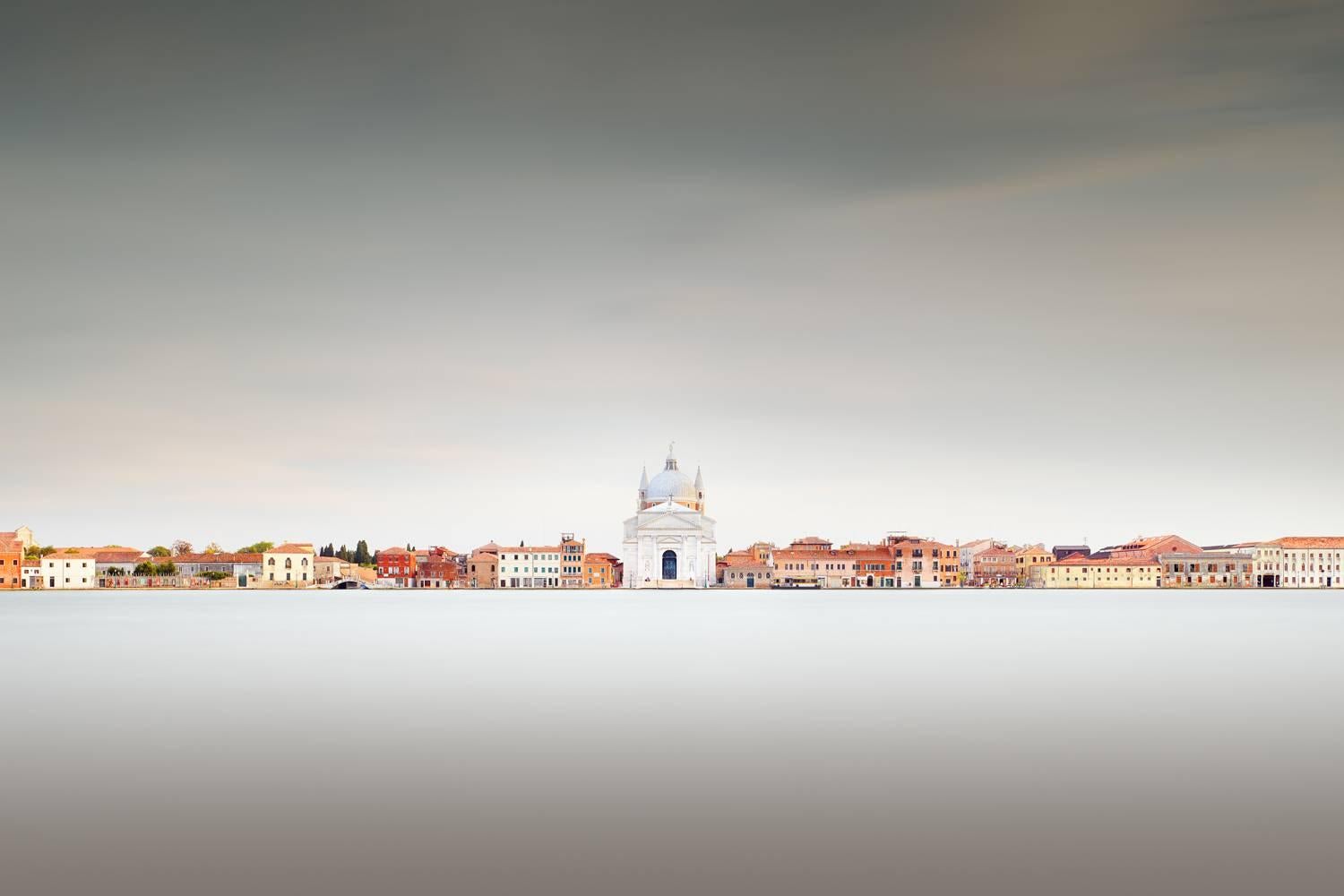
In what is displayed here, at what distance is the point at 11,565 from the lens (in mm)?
99562

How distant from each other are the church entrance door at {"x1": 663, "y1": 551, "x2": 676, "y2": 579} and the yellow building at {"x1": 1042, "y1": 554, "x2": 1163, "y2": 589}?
35.9 m

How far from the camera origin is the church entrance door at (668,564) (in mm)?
109875

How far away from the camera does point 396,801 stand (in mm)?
9305

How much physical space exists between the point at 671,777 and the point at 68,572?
341 feet

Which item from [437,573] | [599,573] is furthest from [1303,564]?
[437,573]

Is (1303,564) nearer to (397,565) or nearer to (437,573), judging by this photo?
(437,573)

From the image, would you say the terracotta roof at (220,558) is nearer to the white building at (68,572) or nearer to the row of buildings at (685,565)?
the row of buildings at (685,565)

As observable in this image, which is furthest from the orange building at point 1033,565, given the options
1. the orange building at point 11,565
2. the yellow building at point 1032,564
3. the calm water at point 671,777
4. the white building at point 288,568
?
the calm water at point 671,777

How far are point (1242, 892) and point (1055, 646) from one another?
2108 cm

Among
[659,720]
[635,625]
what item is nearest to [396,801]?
[659,720]

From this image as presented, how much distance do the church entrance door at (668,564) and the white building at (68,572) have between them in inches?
1754

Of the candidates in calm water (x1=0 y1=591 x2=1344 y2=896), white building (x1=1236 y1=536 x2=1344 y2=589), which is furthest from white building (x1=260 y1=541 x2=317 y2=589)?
calm water (x1=0 y1=591 x2=1344 y2=896)

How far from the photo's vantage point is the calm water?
7.39 m

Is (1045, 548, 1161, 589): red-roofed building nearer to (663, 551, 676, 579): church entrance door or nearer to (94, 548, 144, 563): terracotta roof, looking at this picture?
(663, 551, 676, 579): church entrance door
